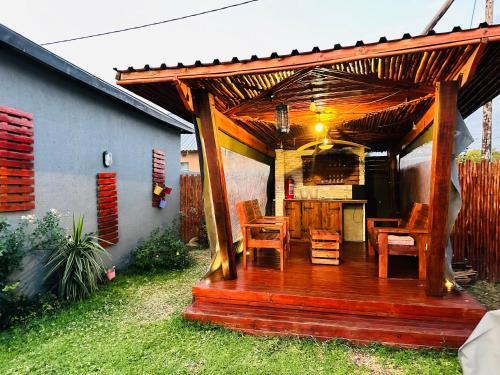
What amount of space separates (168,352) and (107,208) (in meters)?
3.40

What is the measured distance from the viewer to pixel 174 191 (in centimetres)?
830

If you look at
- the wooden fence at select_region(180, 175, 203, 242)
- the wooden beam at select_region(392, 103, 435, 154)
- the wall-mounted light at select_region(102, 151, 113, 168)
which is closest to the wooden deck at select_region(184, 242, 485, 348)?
the wooden beam at select_region(392, 103, 435, 154)

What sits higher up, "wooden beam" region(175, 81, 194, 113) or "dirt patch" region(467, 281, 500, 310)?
"wooden beam" region(175, 81, 194, 113)

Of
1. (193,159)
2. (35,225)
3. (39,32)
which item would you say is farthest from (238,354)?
(39,32)

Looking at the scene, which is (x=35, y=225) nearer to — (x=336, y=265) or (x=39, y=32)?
(x=336, y=265)

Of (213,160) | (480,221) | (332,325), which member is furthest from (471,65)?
(480,221)

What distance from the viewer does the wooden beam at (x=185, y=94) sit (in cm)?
322

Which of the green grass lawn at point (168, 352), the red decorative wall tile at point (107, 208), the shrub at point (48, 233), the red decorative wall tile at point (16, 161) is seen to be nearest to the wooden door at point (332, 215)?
the green grass lawn at point (168, 352)

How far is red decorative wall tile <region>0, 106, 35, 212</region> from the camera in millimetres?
3469

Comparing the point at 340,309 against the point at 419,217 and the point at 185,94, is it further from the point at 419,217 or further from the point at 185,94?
the point at 185,94

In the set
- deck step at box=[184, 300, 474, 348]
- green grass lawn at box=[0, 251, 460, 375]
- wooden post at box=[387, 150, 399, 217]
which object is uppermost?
wooden post at box=[387, 150, 399, 217]

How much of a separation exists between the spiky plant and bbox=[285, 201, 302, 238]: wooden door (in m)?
4.36

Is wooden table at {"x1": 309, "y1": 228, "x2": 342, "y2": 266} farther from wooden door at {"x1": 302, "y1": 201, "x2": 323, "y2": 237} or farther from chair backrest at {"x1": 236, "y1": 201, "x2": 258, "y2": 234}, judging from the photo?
wooden door at {"x1": 302, "y1": 201, "x2": 323, "y2": 237}

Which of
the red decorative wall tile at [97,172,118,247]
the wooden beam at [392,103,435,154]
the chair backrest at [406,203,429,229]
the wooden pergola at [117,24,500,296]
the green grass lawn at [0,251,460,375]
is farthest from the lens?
the red decorative wall tile at [97,172,118,247]
